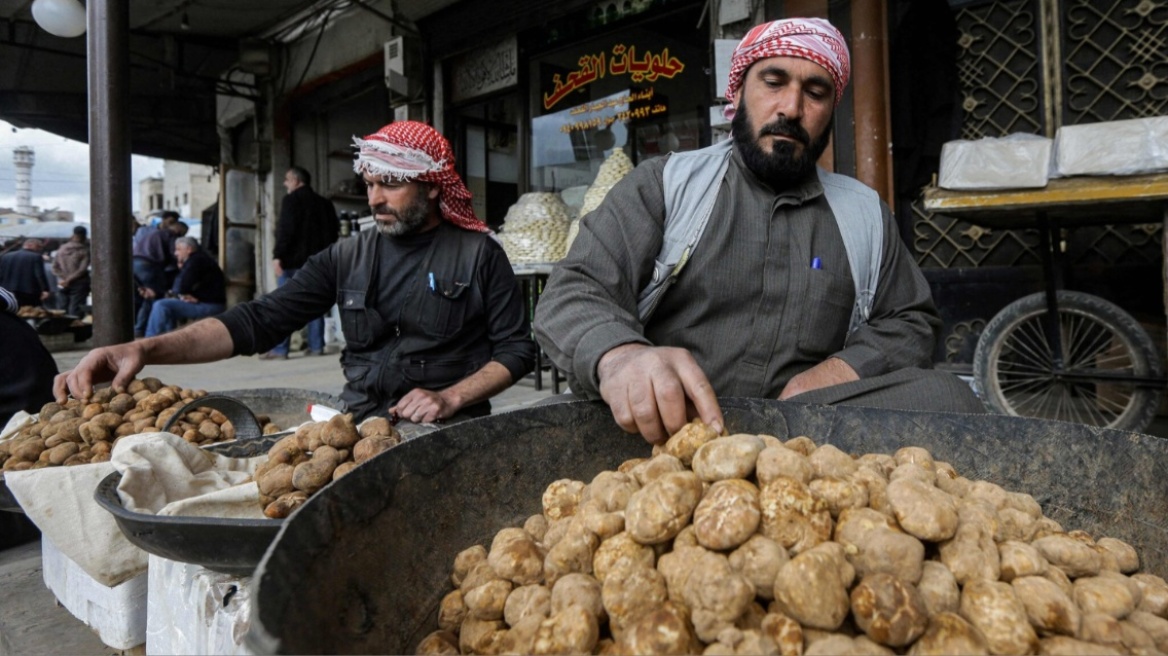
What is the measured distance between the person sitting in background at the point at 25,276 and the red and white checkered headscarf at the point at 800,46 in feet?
40.0

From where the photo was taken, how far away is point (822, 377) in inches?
72.5

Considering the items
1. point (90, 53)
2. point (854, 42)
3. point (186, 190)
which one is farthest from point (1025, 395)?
point (186, 190)

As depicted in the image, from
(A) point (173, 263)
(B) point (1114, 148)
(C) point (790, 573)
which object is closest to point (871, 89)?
(B) point (1114, 148)

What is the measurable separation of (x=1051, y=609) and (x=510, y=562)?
697 millimetres

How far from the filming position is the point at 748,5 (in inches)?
195

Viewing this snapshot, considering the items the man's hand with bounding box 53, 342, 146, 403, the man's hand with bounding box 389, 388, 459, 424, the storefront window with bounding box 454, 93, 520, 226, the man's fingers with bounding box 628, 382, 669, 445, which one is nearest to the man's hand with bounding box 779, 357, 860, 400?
the man's fingers with bounding box 628, 382, 669, 445

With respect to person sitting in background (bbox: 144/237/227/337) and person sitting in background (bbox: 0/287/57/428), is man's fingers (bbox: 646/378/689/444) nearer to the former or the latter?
person sitting in background (bbox: 0/287/57/428)

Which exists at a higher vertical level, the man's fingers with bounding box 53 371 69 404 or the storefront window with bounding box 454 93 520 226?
the storefront window with bounding box 454 93 520 226

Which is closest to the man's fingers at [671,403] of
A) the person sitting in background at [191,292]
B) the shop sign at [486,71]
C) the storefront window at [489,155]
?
the shop sign at [486,71]

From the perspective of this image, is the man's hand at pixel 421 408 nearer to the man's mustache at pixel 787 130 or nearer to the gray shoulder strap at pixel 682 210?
the gray shoulder strap at pixel 682 210

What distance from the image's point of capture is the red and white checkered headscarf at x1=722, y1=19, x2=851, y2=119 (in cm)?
200

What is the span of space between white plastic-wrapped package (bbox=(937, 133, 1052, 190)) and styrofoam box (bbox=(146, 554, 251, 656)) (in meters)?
3.66

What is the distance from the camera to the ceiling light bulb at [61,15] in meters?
6.43

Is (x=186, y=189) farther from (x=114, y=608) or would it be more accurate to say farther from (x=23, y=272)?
(x=114, y=608)
